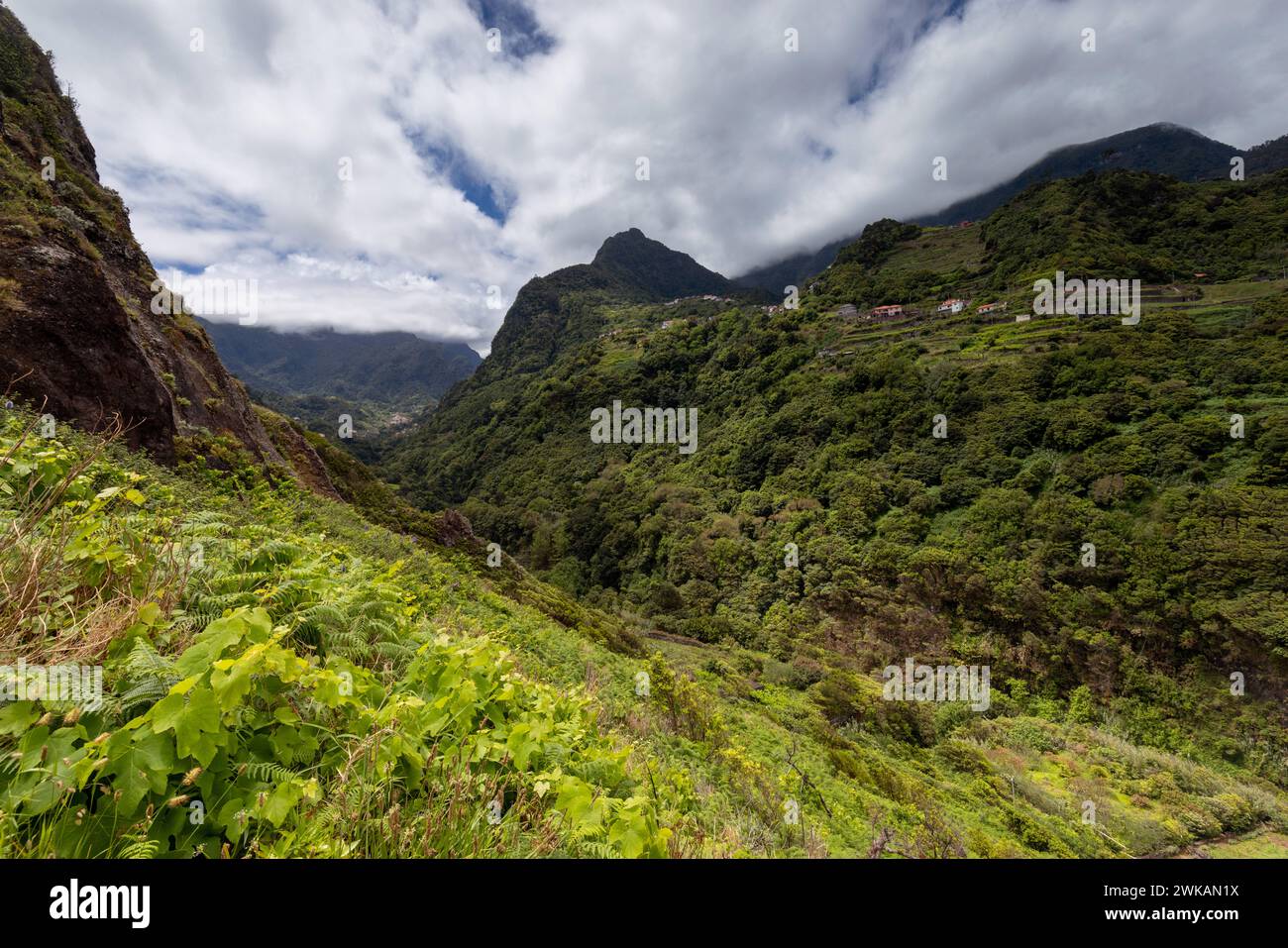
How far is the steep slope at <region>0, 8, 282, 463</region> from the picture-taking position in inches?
367

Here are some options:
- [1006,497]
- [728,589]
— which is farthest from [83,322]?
[1006,497]

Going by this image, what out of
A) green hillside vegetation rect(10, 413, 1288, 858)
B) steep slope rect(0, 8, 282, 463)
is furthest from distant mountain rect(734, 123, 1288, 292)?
green hillside vegetation rect(10, 413, 1288, 858)

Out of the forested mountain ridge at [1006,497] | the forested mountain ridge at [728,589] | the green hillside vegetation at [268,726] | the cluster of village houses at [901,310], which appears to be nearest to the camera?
the green hillside vegetation at [268,726]

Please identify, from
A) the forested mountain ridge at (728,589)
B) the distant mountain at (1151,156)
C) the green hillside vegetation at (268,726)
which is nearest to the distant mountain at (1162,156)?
the distant mountain at (1151,156)

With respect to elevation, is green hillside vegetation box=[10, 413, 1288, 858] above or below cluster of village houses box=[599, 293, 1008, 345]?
below

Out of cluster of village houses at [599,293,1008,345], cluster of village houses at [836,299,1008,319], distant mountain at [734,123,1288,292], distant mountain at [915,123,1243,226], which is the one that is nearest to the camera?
cluster of village houses at [836,299,1008,319]

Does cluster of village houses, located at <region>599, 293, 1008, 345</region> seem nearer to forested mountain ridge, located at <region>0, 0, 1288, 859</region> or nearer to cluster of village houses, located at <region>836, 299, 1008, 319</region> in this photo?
cluster of village houses, located at <region>836, 299, 1008, 319</region>

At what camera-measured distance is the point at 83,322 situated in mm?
10148

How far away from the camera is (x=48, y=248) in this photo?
10320 millimetres

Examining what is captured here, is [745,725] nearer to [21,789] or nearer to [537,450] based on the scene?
[21,789]

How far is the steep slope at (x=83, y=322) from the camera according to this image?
30.6 ft

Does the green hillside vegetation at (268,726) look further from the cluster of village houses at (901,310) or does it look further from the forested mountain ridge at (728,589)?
the cluster of village houses at (901,310)
